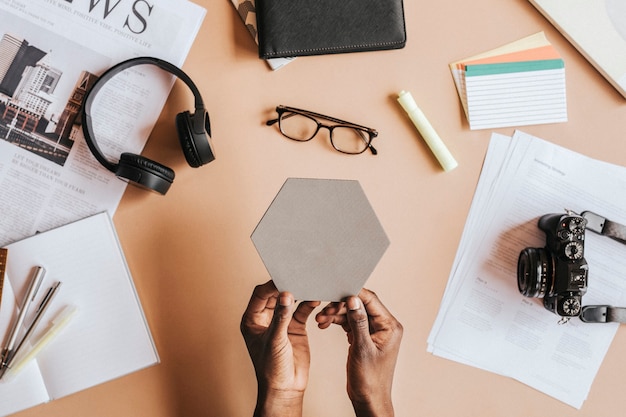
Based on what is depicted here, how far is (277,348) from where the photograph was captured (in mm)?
730

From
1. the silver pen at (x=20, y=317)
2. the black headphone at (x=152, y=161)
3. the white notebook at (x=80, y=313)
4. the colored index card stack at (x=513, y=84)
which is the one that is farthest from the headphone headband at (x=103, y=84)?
the colored index card stack at (x=513, y=84)

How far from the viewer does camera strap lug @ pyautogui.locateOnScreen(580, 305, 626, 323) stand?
88 centimetres

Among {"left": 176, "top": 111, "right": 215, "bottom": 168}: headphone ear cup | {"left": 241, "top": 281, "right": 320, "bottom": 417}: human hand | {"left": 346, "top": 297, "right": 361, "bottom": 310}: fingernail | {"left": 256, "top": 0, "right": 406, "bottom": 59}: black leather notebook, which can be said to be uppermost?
{"left": 256, "top": 0, "right": 406, "bottom": 59}: black leather notebook

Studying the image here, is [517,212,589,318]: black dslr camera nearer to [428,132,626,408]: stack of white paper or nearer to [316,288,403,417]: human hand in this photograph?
[428,132,626,408]: stack of white paper

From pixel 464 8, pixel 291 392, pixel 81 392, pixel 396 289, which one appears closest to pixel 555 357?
pixel 396 289

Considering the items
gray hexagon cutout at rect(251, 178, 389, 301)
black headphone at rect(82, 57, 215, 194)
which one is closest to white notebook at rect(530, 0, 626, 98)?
gray hexagon cutout at rect(251, 178, 389, 301)

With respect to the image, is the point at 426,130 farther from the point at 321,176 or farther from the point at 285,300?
the point at 285,300

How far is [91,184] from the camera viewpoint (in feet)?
2.76

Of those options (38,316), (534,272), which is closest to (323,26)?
(534,272)

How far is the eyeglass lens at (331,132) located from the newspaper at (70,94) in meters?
0.20

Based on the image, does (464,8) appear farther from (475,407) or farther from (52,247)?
(52,247)

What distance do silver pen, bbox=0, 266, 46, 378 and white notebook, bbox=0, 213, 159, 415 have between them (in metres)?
0.01

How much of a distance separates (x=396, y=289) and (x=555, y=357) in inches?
12.4

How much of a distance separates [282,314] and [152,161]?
1.01 ft
